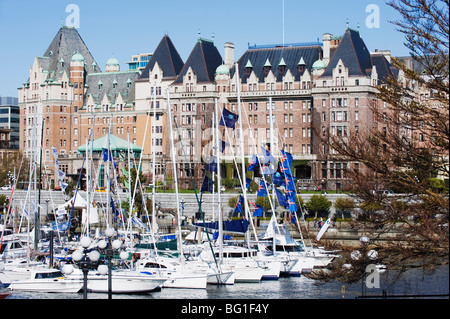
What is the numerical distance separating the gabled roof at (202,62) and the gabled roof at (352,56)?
1319cm

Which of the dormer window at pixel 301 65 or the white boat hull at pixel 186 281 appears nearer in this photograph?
the white boat hull at pixel 186 281

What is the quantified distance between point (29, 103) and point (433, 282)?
74.8 metres

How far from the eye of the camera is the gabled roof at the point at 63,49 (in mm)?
103062

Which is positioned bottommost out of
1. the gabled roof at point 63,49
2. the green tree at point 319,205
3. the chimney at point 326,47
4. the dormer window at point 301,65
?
the green tree at point 319,205

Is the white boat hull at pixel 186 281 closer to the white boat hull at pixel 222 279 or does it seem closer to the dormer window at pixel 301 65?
the white boat hull at pixel 222 279

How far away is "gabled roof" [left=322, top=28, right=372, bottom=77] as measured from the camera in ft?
268

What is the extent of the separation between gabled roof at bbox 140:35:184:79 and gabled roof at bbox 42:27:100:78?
12131 millimetres

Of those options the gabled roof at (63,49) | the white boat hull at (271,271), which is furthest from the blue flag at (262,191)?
the gabled roof at (63,49)

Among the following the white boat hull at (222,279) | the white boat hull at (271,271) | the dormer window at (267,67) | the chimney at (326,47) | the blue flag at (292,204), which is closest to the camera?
the white boat hull at (222,279)

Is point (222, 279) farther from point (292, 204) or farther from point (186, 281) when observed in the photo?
point (292, 204)

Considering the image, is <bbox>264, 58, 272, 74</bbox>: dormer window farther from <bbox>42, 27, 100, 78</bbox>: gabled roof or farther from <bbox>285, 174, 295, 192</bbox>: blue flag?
<bbox>285, 174, 295, 192</bbox>: blue flag

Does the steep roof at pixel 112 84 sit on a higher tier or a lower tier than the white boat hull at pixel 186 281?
higher

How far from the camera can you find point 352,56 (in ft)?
270

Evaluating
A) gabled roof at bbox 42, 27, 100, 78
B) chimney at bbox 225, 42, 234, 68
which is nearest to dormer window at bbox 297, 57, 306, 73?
chimney at bbox 225, 42, 234, 68
